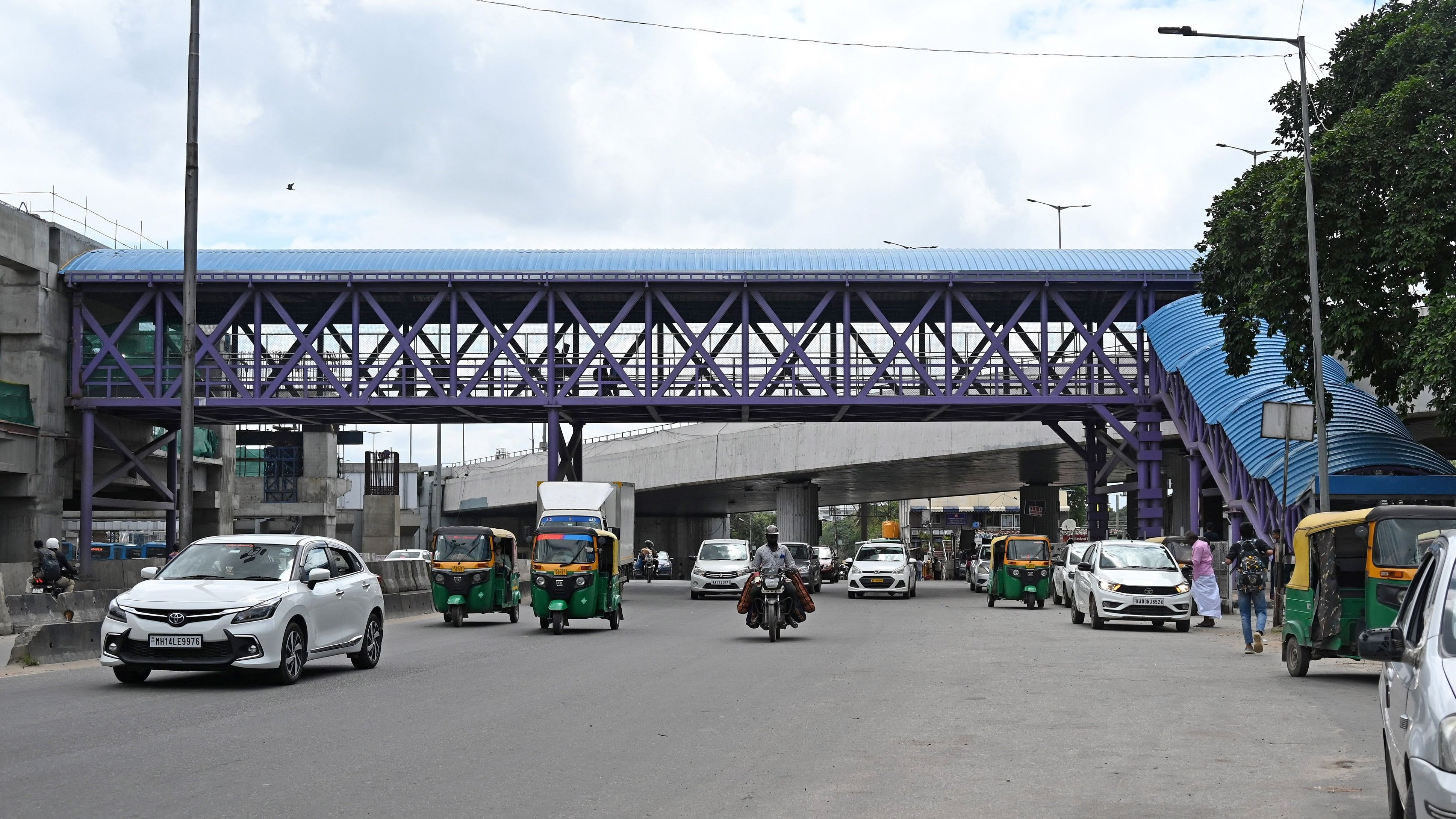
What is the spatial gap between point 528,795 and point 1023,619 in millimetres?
22509

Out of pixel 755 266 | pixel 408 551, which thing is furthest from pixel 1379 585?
pixel 408 551

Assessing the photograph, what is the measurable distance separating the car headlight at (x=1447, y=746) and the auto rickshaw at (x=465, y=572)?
22.4 m

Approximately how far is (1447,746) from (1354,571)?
10.1m

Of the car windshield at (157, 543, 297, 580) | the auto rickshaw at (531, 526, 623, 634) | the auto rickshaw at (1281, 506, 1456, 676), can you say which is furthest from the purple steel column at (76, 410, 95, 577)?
the auto rickshaw at (1281, 506, 1456, 676)

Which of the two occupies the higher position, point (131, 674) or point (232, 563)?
point (232, 563)

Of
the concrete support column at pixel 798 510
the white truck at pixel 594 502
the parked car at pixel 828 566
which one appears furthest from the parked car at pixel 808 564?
the concrete support column at pixel 798 510

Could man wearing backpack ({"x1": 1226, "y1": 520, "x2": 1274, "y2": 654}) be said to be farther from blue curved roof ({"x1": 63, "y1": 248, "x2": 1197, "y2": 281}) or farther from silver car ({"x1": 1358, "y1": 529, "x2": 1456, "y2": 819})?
blue curved roof ({"x1": 63, "y1": 248, "x2": 1197, "y2": 281})

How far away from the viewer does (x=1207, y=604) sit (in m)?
26.8

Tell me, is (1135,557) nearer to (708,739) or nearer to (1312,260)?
(1312,260)

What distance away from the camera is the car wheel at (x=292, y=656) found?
47.3 feet

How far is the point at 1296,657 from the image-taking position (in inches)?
629

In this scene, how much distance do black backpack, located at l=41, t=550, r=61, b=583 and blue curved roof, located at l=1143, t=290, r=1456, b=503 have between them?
21094mm

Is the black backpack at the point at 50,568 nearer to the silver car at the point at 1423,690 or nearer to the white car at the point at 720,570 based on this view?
the white car at the point at 720,570

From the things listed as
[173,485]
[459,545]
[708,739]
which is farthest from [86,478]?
[708,739]
